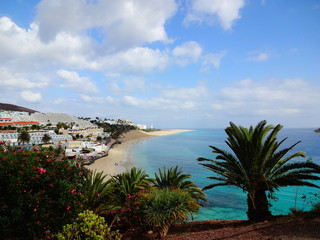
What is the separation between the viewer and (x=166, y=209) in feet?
23.1

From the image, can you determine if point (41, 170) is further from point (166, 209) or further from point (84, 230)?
point (166, 209)

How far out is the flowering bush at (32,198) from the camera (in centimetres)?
479

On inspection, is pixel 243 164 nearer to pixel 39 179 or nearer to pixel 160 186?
pixel 160 186

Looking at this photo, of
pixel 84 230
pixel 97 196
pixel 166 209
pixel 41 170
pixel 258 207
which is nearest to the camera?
pixel 41 170

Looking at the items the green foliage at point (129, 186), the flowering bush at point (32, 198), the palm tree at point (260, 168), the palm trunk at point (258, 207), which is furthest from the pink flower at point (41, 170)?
the palm trunk at point (258, 207)

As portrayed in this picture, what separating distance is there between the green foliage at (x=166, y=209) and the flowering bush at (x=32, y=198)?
250 centimetres

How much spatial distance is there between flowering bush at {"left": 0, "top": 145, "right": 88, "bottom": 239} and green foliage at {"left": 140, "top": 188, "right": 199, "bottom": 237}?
2.50 meters

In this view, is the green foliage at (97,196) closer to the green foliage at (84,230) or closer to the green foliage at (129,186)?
the green foliage at (129,186)

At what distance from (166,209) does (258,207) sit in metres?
4.32

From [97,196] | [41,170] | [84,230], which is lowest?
[97,196]

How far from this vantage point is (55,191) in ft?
17.5

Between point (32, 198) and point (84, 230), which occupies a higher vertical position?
point (32, 198)

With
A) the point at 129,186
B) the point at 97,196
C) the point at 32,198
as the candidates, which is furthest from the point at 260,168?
the point at 32,198

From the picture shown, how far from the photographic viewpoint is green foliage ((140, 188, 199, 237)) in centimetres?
683
